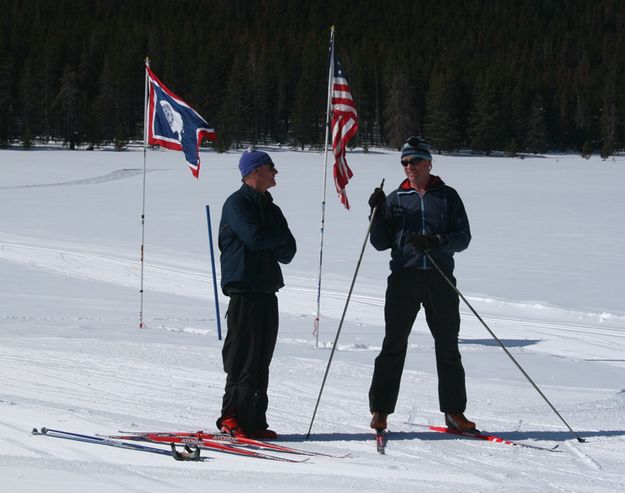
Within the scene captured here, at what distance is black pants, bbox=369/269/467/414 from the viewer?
5062 millimetres

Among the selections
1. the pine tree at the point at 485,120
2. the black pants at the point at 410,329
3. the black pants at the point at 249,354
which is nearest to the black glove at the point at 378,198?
the black pants at the point at 410,329

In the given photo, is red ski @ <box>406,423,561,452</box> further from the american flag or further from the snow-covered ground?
the american flag

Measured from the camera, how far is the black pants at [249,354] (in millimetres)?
4801

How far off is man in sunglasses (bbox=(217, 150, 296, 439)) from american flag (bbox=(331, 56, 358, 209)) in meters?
4.44

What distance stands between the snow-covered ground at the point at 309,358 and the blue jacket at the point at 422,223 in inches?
40.4

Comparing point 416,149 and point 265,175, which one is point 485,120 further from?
point 265,175

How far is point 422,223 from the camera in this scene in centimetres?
510

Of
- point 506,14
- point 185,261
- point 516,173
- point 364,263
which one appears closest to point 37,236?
point 185,261

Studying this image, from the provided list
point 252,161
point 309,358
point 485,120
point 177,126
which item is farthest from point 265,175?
point 485,120

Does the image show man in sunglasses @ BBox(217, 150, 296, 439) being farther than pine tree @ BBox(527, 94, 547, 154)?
No

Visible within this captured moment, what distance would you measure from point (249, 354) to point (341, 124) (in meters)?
5.01

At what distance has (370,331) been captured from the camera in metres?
9.43

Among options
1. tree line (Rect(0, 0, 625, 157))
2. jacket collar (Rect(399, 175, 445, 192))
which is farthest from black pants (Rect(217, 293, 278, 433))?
tree line (Rect(0, 0, 625, 157))

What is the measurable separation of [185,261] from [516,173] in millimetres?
28148
